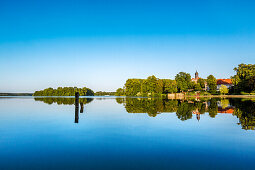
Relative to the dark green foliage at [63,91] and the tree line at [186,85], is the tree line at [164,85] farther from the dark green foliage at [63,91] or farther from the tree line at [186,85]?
the dark green foliage at [63,91]

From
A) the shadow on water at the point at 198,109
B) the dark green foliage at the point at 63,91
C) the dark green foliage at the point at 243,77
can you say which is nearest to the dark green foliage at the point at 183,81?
the dark green foliage at the point at 243,77

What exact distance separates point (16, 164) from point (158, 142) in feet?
17.4

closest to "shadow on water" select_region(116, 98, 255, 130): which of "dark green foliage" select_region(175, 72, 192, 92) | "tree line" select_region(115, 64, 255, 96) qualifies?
"tree line" select_region(115, 64, 255, 96)

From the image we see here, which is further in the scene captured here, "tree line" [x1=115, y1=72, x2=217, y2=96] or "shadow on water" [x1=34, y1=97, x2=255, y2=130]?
"tree line" [x1=115, y1=72, x2=217, y2=96]

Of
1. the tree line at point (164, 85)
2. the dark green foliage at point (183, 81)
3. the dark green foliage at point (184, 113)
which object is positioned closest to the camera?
the dark green foliage at point (184, 113)

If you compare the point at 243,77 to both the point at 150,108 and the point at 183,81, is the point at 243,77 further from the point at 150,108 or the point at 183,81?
the point at 150,108

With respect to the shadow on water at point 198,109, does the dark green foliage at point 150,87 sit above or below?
above

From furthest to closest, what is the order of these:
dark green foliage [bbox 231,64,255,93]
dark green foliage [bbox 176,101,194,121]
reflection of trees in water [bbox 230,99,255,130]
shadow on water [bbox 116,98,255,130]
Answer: dark green foliage [bbox 231,64,255,93] < dark green foliage [bbox 176,101,194,121] < shadow on water [bbox 116,98,255,130] < reflection of trees in water [bbox 230,99,255,130]

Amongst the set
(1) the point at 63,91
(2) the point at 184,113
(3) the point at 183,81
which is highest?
(3) the point at 183,81

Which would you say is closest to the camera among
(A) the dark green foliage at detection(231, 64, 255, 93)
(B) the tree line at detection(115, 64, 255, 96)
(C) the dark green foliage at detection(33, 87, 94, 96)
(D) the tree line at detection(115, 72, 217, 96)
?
(A) the dark green foliage at detection(231, 64, 255, 93)

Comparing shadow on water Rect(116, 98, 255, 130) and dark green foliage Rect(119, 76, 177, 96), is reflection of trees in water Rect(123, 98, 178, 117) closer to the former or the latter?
shadow on water Rect(116, 98, 255, 130)

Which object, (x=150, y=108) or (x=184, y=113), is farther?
(x=150, y=108)

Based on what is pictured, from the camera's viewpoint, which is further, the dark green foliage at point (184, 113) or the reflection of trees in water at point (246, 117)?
the dark green foliage at point (184, 113)

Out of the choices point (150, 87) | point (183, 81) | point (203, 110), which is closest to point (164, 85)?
point (150, 87)
